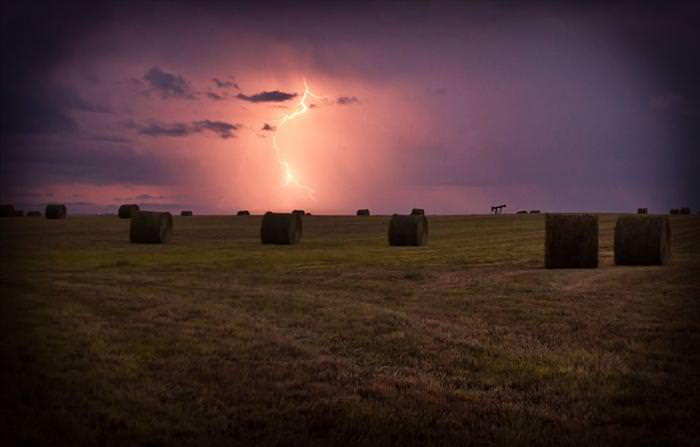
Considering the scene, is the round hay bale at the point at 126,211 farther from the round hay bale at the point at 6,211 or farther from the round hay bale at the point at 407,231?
the round hay bale at the point at 407,231

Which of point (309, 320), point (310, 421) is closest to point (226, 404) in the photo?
point (310, 421)

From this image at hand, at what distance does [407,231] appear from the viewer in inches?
1297

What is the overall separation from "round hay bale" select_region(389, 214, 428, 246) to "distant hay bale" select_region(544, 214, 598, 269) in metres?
11.9

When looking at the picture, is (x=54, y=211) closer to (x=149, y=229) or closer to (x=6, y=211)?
(x=6, y=211)

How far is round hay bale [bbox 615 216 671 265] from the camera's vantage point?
21188mm

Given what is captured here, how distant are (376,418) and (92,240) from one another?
3003cm

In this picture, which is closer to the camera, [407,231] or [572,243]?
[572,243]

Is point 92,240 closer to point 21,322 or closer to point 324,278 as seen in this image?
point 324,278

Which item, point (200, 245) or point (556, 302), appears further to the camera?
point (200, 245)

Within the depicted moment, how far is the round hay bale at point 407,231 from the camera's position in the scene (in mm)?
Result: 32875

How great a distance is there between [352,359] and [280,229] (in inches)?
958

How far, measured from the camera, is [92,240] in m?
34.0

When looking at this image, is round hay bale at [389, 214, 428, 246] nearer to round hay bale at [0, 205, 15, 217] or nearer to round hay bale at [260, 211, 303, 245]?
round hay bale at [260, 211, 303, 245]

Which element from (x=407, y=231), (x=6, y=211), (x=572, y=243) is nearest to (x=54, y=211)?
(x=6, y=211)
